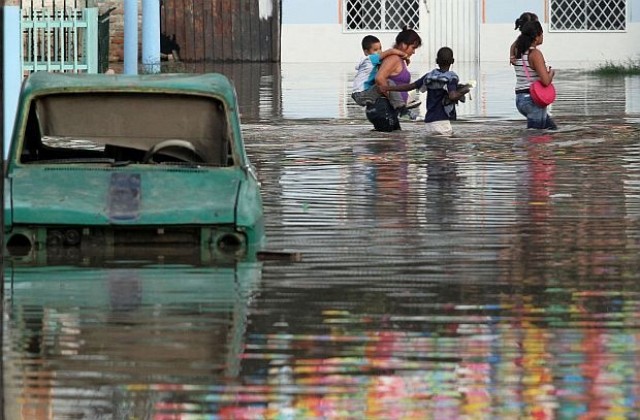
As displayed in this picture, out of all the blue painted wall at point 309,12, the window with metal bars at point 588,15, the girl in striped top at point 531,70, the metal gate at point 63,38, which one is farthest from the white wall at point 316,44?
the girl in striped top at point 531,70

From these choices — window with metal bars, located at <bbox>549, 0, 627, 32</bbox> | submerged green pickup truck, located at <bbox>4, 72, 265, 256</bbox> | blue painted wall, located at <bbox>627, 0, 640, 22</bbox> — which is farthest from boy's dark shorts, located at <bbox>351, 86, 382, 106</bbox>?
blue painted wall, located at <bbox>627, 0, 640, 22</bbox>

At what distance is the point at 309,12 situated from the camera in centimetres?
4059

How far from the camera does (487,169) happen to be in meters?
14.8

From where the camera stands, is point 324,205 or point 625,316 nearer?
point 625,316

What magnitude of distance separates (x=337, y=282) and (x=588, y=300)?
1268 millimetres

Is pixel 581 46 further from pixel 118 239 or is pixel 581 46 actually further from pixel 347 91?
pixel 118 239

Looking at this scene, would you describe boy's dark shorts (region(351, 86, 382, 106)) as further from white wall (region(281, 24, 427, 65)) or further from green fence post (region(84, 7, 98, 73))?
white wall (region(281, 24, 427, 65))

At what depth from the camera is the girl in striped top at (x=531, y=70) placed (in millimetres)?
18062

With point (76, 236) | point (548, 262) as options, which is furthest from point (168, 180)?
point (548, 262)

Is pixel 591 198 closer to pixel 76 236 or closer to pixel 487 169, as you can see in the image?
pixel 487 169

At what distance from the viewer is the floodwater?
20.8 ft

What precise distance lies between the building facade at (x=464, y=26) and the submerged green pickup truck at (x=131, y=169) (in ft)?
97.9

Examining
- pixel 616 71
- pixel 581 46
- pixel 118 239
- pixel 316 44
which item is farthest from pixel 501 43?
pixel 118 239

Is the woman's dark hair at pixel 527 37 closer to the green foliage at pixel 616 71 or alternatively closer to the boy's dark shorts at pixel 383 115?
the boy's dark shorts at pixel 383 115
